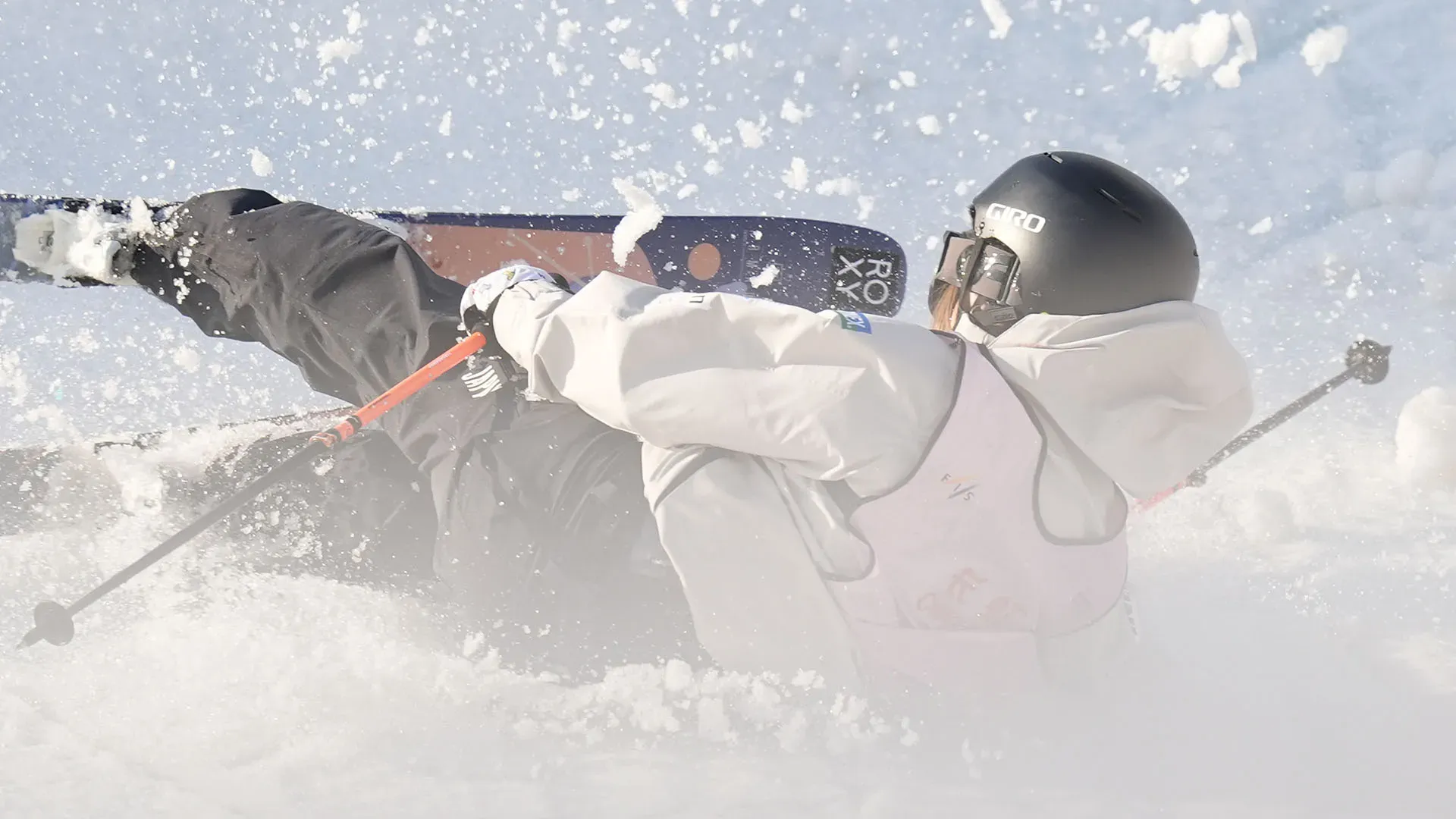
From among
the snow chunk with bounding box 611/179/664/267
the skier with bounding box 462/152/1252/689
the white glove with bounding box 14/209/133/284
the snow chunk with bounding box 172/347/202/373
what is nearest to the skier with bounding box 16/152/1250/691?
the skier with bounding box 462/152/1252/689

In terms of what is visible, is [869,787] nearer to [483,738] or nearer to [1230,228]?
[483,738]

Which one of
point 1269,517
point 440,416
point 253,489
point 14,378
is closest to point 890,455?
point 440,416

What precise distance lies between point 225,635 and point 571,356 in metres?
1.17

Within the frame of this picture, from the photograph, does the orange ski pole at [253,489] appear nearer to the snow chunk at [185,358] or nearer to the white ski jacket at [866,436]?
the white ski jacket at [866,436]

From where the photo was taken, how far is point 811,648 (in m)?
1.98

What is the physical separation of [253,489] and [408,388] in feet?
1.33

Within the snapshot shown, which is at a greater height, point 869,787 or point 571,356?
point 571,356

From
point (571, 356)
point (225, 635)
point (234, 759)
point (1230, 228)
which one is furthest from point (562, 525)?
point (1230, 228)

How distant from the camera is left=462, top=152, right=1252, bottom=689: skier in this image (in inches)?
69.8

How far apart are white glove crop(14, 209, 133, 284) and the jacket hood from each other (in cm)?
238

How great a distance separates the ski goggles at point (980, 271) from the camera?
2.35 m

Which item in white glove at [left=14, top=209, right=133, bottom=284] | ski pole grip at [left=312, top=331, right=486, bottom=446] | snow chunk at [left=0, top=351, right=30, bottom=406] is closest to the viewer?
ski pole grip at [left=312, top=331, right=486, bottom=446]

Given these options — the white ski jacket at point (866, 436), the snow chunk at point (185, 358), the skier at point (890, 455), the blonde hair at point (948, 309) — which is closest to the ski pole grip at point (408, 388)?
the skier at point (890, 455)

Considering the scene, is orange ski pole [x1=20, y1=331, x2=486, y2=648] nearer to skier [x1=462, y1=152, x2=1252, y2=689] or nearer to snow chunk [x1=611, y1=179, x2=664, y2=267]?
skier [x1=462, y1=152, x2=1252, y2=689]
